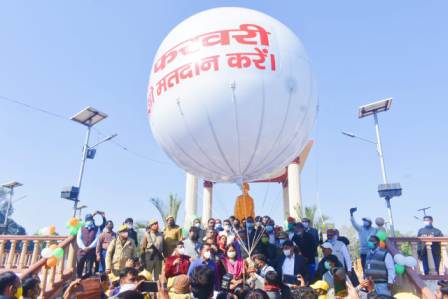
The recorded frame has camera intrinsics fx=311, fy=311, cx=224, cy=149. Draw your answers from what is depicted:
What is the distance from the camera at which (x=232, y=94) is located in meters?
4.90

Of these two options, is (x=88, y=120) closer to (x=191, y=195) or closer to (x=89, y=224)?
(x=191, y=195)

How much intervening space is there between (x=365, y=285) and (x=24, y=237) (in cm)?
808

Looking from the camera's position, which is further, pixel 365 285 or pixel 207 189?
pixel 207 189

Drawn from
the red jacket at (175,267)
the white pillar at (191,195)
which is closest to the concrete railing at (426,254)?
the red jacket at (175,267)

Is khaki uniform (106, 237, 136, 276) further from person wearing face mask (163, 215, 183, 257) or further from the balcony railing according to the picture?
the balcony railing

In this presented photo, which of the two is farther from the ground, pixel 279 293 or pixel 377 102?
pixel 377 102

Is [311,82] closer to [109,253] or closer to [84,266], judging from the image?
[109,253]

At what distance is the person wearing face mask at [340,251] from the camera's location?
6.04 m

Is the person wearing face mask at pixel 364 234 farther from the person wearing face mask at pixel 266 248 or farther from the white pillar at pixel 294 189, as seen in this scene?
the white pillar at pixel 294 189

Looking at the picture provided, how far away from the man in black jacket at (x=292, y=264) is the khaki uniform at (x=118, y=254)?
2840 millimetres

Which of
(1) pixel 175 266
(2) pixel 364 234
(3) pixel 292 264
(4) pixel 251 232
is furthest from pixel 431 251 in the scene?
(1) pixel 175 266

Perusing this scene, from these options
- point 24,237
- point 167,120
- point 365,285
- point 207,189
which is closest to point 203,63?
point 167,120

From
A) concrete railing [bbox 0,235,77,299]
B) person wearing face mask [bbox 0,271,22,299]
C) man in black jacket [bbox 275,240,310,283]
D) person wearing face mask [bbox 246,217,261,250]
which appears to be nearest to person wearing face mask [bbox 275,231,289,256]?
person wearing face mask [bbox 246,217,261,250]

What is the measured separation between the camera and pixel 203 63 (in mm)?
5066
